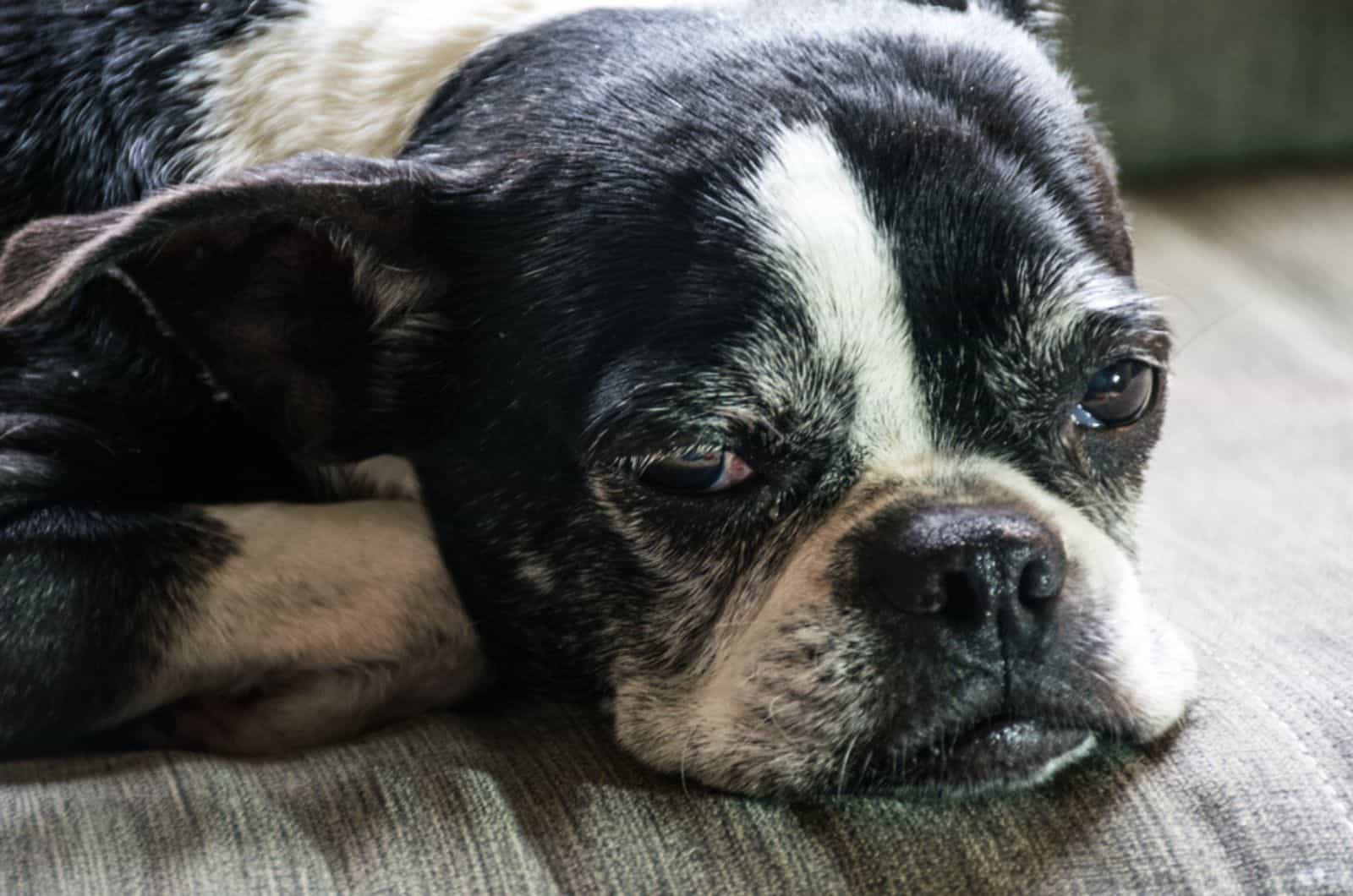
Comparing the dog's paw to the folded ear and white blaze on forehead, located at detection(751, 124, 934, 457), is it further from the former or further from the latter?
white blaze on forehead, located at detection(751, 124, 934, 457)

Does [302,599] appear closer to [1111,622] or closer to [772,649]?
[772,649]

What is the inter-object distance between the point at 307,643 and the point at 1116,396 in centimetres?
82

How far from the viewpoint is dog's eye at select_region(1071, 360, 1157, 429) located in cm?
156

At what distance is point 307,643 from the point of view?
62.7 inches

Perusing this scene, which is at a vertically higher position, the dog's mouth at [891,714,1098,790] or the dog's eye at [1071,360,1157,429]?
the dog's eye at [1071,360,1157,429]

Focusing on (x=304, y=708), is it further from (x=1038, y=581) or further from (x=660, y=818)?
(x=1038, y=581)

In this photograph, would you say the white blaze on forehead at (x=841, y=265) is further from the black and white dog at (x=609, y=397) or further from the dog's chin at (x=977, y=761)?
the dog's chin at (x=977, y=761)

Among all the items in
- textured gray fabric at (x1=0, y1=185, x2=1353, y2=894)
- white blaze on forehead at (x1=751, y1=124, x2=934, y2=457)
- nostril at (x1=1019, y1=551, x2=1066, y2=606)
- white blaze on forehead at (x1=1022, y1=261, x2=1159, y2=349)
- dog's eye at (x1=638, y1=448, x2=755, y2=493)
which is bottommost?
textured gray fabric at (x1=0, y1=185, x2=1353, y2=894)

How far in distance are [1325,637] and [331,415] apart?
98cm

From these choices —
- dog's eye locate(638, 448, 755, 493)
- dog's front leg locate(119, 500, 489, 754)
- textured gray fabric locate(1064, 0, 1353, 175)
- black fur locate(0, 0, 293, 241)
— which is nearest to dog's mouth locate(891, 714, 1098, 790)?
dog's eye locate(638, 448, 755, 493)

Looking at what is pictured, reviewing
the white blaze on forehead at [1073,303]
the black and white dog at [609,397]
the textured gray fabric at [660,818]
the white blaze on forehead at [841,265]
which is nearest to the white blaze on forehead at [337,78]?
the black and white dog at [609,397]

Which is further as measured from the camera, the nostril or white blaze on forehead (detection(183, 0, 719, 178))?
white blaze on forehead (detection(183, 0, 719, 178))

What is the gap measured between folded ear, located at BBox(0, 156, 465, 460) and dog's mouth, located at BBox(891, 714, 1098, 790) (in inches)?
22.8

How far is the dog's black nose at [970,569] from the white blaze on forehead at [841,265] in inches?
5.4
